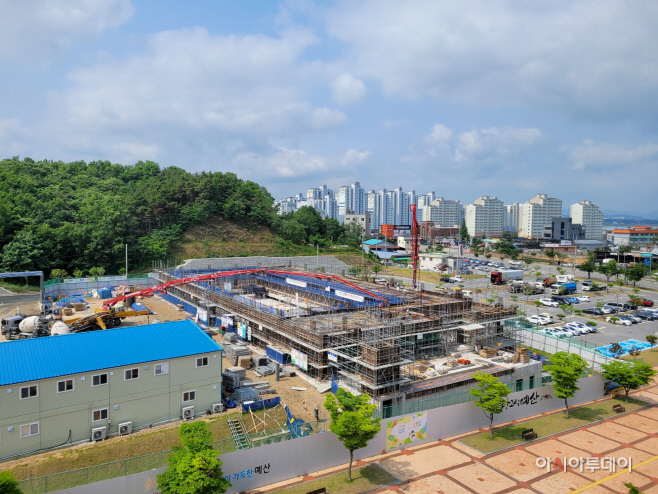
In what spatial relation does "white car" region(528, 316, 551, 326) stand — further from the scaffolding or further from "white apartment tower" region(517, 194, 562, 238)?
"white apartment tower" region(517, 194, 562, 238)

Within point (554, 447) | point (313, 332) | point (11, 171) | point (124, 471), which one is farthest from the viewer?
point (11, 171)

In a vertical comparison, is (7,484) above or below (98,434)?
above

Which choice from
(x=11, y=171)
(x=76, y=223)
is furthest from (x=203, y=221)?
(x=11, y=171)

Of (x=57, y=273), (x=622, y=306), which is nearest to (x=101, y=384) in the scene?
(x=57, y=273)

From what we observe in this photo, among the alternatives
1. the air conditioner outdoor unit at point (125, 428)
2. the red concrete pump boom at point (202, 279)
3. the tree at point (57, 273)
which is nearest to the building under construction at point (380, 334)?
the red concrete pump boom at point (202, 279)

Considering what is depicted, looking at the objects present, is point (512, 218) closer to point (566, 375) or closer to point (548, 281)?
point (548, 281)

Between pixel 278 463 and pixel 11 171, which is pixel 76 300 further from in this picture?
pixel 278 463
